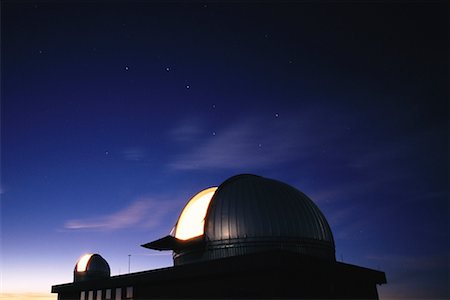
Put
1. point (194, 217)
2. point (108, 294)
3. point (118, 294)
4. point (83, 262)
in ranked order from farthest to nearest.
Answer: point (83, 262), point (108, 294), point (118, 294), point (194, 217)

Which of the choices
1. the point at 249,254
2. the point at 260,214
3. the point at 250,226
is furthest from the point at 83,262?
the point at 249,254

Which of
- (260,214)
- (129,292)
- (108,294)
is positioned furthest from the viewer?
(108,294)

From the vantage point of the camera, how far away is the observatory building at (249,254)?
14.1 m

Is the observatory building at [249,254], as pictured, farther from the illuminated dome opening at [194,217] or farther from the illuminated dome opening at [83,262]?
the illuminated dome opening at [83,262]

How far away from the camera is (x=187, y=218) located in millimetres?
18234

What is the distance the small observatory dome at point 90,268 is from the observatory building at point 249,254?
11943 mm

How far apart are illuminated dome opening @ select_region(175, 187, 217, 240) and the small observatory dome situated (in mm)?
16402

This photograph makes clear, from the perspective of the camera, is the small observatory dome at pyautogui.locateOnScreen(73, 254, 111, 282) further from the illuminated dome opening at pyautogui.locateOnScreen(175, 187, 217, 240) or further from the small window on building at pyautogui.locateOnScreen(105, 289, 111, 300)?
the illuminated dome opening at pyautogui.locateOnScreen(175, 187, 217, 240)

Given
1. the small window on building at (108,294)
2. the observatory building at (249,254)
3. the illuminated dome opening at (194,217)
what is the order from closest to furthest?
the observatory building at (249,254) < the illuminated dome opening at (194,217) < the small window on building at (108,294)

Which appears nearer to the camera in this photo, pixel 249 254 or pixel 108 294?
pixel 249 254

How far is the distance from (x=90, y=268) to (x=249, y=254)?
72.0ft

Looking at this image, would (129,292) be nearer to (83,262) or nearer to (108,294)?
(108,294)

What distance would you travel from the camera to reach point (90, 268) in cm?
3114

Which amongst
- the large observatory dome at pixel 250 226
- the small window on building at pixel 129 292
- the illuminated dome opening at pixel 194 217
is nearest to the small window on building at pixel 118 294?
the small window on building at pixel 129 292
